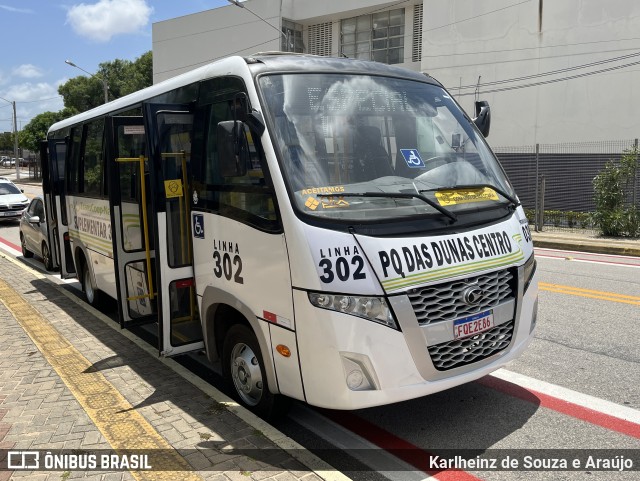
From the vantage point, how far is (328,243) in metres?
3.52

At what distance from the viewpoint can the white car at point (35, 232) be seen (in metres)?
11.7

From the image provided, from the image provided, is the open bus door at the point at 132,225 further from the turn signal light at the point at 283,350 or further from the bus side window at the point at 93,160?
the turn signal light at the point at 283,350

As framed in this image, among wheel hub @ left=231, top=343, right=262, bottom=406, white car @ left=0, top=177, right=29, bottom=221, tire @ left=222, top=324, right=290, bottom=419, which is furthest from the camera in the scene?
white car @ left=0, top=177, right=29, bottom=221

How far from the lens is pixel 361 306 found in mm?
3463

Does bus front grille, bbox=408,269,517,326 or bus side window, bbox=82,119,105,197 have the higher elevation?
bus side window, bbox=82,119,105,197

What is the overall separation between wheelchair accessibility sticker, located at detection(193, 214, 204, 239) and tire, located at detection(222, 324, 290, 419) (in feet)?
2.88

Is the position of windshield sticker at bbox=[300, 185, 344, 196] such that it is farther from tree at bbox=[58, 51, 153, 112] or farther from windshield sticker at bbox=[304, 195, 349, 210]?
tree at bbox=[58, 51, 153, 112]

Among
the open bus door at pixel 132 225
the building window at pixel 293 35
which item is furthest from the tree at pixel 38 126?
the open bus door at pixel 132 225

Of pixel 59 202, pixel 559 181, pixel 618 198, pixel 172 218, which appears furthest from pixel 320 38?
pixel 172 218

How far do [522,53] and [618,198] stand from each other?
11.5 metres

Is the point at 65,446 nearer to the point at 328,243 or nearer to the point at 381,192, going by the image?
the point at 328,243

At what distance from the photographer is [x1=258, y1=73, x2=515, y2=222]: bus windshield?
149 inches

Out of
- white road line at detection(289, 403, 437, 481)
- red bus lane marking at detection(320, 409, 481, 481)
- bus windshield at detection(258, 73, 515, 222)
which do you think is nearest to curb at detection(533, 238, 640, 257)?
bus windshield at detection(258, 73, 515, 222)

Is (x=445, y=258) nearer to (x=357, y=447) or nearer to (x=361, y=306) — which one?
(x=361, y=306)
